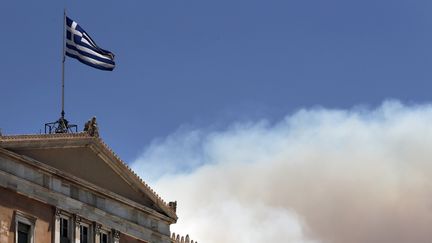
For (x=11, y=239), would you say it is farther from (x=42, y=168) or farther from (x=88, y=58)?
(x=88, y=58)

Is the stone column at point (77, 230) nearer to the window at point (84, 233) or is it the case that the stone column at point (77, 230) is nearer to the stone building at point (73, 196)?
the stone building at point (73, 196)

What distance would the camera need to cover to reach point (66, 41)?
71.4 metres

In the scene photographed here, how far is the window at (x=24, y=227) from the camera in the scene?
63.2m

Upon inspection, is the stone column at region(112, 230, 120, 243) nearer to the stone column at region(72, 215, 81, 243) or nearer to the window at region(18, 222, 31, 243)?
the stone column at region(72, 215, 81, 243)

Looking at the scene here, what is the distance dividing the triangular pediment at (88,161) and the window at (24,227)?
3.03m

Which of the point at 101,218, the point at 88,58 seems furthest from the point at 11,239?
the point at 88,58

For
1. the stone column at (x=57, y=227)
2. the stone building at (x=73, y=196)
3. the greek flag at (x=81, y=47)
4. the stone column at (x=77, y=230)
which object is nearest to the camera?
the stone building at (x=73, y=196)

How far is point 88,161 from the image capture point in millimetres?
69562

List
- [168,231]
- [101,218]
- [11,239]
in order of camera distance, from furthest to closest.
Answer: [168,231] < [101,218] < [11,239]

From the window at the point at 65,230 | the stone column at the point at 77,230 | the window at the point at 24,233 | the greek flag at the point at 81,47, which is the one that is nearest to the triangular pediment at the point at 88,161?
the stone column at the point at 77,230

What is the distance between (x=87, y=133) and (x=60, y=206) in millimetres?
5095

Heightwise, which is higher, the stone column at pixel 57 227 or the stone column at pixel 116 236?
the stone column at pixel 116 236

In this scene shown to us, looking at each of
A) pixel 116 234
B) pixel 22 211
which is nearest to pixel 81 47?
pixel 116 234

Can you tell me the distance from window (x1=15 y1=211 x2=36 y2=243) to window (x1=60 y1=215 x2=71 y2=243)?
92.3 inches
